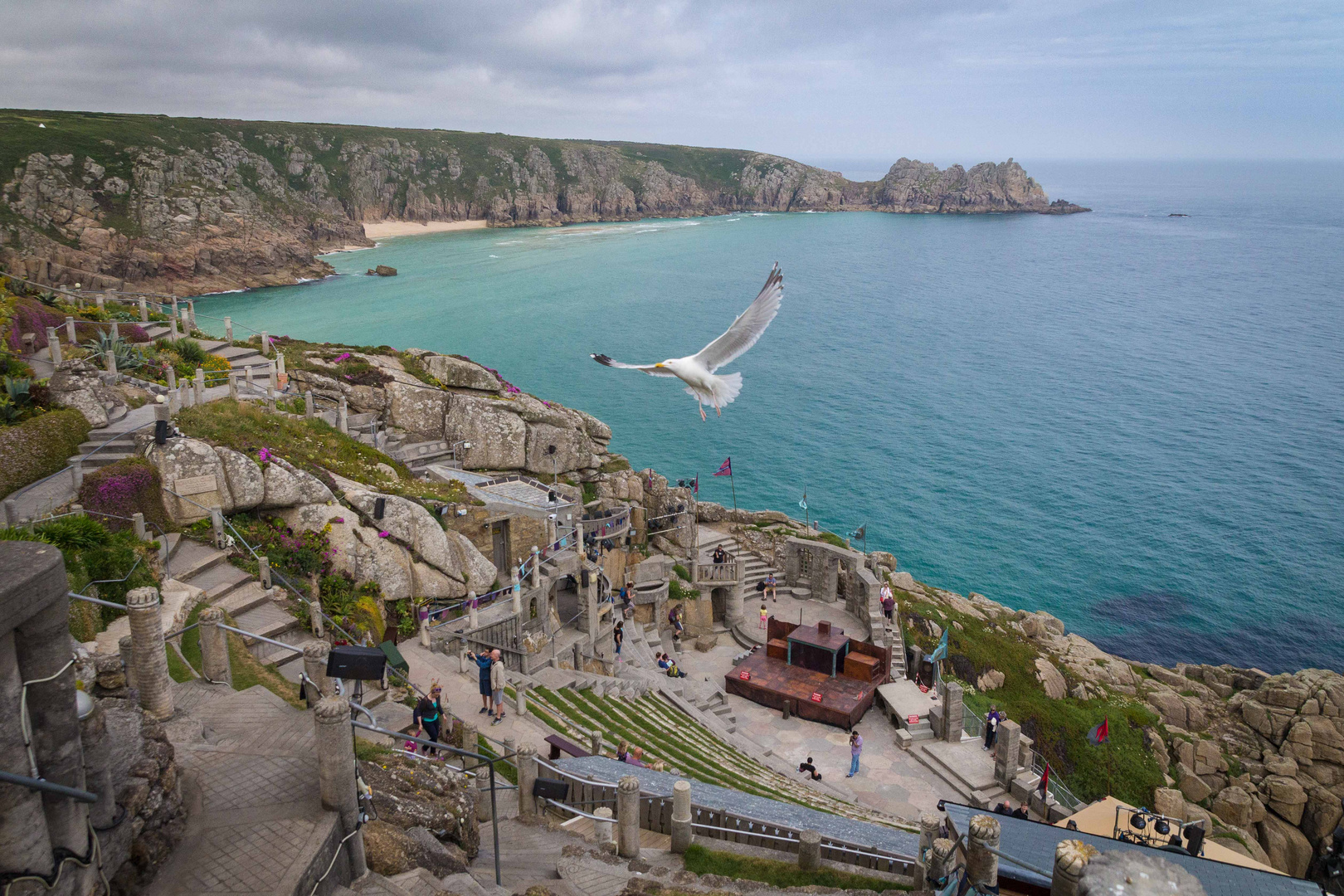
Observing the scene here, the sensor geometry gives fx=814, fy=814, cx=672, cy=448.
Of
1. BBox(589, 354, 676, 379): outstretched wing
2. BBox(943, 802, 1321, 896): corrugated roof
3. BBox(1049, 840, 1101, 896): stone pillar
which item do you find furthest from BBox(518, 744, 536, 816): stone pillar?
BBox(1049, 840, 1101, 896): stone pillar

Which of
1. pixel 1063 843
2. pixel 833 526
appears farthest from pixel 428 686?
pixel 833 526

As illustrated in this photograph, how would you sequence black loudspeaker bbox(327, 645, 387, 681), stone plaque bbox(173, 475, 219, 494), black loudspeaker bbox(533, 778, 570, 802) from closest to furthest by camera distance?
black loudspeaker bbox(327, 645, 387, 681), black loudspeaker bbox(533, 778, 570, 802), stone plaque bbox(173, 475, 219, 494)

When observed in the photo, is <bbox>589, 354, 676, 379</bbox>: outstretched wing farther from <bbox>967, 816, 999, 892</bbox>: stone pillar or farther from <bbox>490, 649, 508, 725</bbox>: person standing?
<bbox>967, 816, 999, 892</bbox>: stone pillar

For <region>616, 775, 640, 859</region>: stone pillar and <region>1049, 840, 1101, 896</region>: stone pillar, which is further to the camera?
<region>616, 775, 640, 859</region>: stone pillar

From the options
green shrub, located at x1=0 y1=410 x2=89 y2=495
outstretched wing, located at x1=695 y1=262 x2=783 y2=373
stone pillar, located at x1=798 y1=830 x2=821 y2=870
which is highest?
outstretched wing, located at x1=695 y1=262 x2=783 y2=373

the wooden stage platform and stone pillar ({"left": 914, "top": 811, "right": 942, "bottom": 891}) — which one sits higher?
stone pillar ({"left": 914, "top": 811, "right": 942, "bottom": 891})
